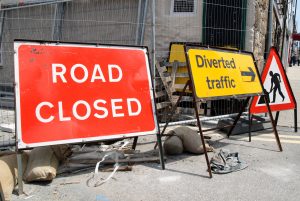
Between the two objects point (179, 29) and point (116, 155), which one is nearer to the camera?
point (116, 155)

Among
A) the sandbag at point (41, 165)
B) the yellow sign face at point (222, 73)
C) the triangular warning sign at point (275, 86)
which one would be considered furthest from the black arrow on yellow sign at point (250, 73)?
the sandbag at point (41, 165)

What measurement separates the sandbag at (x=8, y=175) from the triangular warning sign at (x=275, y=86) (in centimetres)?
417

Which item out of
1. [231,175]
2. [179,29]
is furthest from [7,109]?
[231,175]

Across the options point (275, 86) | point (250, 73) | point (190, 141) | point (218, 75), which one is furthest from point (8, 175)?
point (275, 86)

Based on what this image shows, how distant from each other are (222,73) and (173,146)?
1.26 m

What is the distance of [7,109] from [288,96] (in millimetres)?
6498

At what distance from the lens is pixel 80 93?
408 cm

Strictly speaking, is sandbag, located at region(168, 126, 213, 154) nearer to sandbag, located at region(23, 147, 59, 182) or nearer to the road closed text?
the road closed text

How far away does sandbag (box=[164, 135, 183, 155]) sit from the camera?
4.95m

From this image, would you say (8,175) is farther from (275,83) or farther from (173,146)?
(275,83)

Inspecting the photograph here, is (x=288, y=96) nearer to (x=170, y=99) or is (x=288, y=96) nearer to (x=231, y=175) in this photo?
(x=170, y=99)

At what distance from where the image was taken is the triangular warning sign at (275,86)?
627cm

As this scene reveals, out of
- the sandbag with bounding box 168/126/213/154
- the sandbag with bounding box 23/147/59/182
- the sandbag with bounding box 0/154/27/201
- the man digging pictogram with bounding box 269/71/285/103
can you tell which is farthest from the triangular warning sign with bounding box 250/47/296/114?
the sandbag with bounding box 0/154/27/201

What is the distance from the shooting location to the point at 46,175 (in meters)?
3.82
